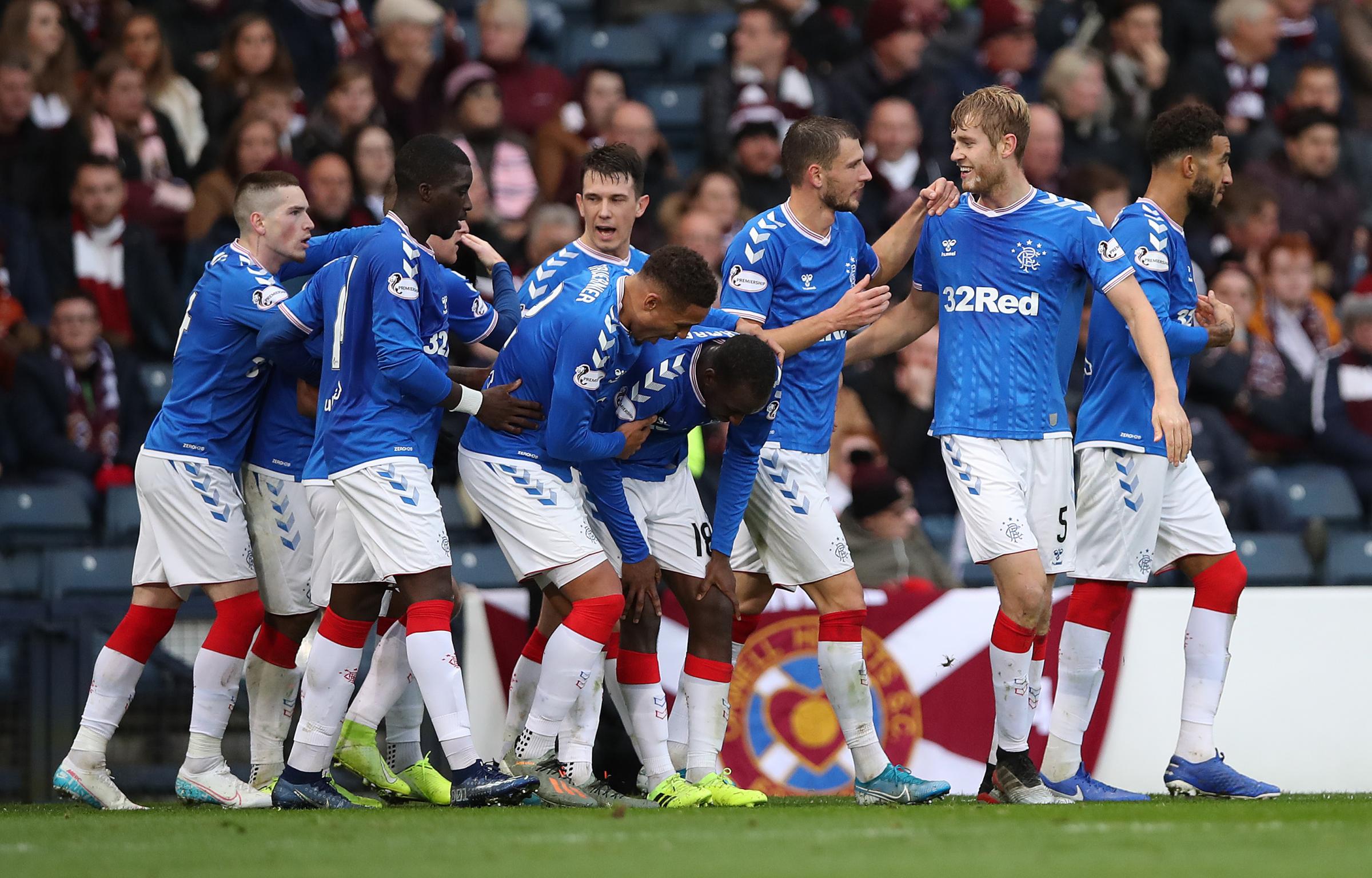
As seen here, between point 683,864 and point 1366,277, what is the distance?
33.0 feet

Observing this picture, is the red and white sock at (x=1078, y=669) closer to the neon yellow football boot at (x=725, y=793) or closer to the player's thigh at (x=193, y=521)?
the neon yellow football boot at (x=725, y=793)

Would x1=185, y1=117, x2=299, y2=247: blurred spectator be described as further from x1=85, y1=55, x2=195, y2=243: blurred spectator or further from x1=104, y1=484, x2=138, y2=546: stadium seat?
x1=104, y1=484, x2=138, y2=546: stadium seat

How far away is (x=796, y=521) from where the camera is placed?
753cm

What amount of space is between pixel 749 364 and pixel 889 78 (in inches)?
318

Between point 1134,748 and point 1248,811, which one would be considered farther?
point 1134,748

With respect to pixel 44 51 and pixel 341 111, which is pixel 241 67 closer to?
pixel 341 111

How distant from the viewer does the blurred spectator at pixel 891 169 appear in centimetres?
1315

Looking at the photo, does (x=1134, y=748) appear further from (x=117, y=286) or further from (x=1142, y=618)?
(x=117, y=286)

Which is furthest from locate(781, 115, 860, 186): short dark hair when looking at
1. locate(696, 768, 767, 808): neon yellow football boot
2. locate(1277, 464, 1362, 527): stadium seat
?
locate(1277, 464, 1362, 527): stadium seat

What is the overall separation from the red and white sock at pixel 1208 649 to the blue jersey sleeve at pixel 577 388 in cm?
283

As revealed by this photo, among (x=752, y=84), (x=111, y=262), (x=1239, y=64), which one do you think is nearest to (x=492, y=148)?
(x=752, y=84)

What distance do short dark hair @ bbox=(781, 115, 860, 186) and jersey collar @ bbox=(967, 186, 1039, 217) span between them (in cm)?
60

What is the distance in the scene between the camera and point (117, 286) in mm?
11727

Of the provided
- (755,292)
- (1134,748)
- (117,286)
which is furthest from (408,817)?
(117,286)
